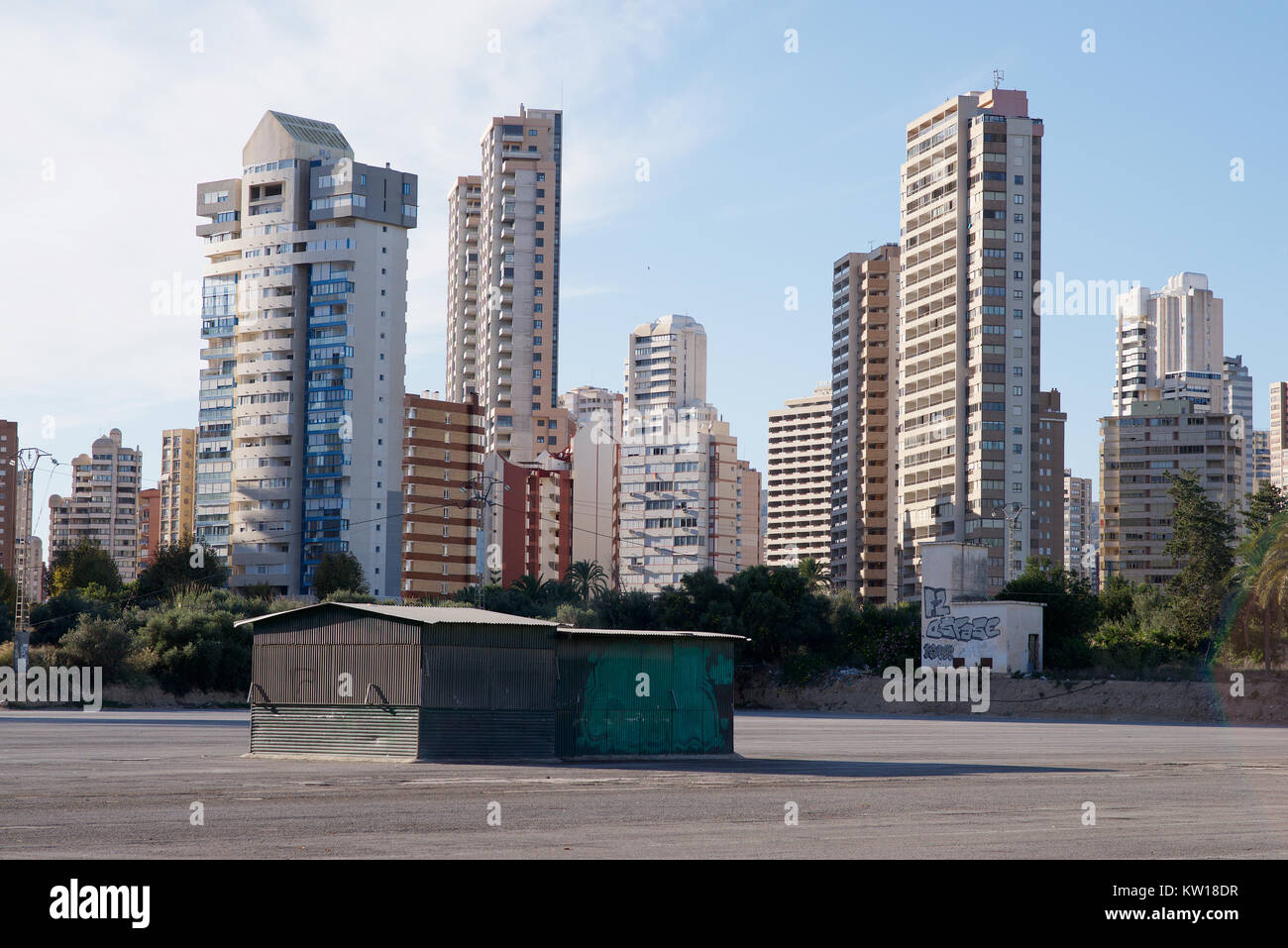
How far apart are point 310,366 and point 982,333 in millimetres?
72344

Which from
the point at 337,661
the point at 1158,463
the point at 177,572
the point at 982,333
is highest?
the point at 982,333

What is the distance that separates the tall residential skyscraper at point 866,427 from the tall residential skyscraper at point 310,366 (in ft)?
221

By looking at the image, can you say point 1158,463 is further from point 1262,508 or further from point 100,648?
point 100,648

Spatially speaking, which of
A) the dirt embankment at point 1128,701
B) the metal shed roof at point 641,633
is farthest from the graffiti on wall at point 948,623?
the metal shed roof at point 641,633

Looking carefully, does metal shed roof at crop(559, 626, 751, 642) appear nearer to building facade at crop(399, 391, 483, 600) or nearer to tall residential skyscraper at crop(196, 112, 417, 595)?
tall residential skyscraper at crop(196, 112, 417, 595)

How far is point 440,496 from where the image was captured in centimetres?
16188

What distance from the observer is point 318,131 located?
154 meters

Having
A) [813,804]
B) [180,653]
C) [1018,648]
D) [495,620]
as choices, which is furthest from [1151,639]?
[813,804]

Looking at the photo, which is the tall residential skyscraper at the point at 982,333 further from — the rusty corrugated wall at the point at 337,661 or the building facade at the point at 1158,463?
the rusty corrugated wall at the point at 337,661

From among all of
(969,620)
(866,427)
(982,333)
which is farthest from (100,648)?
(866,427)

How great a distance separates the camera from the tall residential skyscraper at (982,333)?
155 metres

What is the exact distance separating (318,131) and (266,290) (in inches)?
750

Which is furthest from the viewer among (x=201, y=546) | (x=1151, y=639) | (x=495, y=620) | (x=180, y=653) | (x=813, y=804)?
(x=201, y=546)
